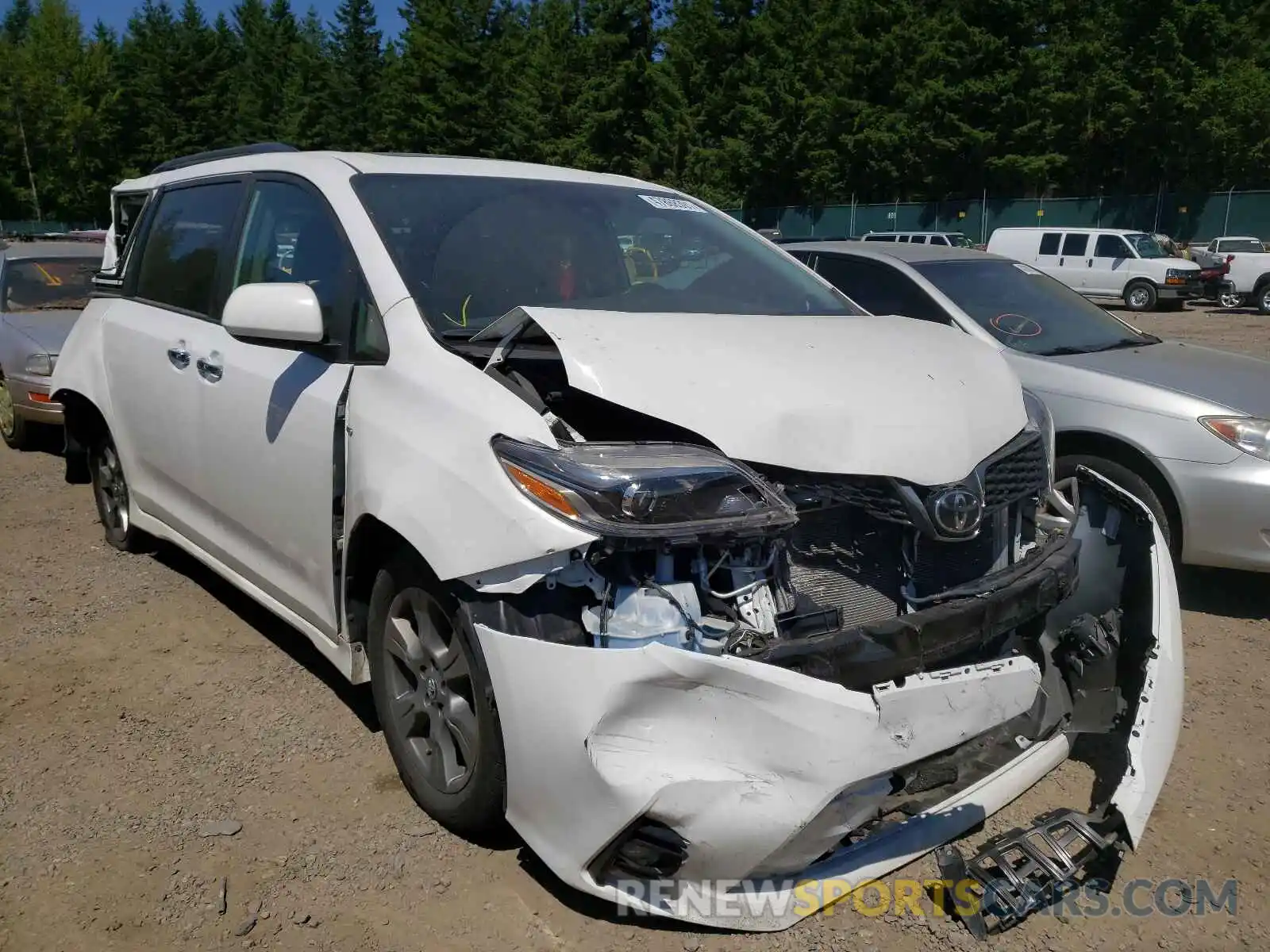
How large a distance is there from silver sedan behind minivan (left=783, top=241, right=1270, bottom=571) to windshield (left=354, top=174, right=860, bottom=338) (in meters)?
1.40

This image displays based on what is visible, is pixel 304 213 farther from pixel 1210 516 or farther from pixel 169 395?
pixel 1210 516

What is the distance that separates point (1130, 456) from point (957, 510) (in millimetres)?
2593

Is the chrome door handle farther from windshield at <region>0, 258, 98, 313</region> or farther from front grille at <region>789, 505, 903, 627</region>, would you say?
windshield at <region>0, 258, 98, 313</region>

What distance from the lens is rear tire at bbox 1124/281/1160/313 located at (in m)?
23.2

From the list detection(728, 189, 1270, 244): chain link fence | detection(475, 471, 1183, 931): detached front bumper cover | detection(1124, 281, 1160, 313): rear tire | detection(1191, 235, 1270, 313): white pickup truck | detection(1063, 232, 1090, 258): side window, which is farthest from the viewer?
detection(728, 189, 1270, 244): chain link fence

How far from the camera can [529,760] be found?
229 cm

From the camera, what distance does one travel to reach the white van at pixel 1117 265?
2298 cm

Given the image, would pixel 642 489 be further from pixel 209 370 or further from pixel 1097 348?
pixel 1097 348

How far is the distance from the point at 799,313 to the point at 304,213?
1753 millimetres

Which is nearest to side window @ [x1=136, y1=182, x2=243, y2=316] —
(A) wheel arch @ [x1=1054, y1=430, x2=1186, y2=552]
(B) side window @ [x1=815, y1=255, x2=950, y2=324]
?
(B) side window @ [x1=815, y1=255, x2=950, y2=324]

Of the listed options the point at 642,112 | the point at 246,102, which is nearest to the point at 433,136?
the point at 642,112

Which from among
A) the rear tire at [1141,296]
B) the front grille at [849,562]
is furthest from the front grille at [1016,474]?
the rear tire at [1141,296]

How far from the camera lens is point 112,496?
5.14 metres

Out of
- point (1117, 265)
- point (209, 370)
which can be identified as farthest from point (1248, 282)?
point (209, 370)
